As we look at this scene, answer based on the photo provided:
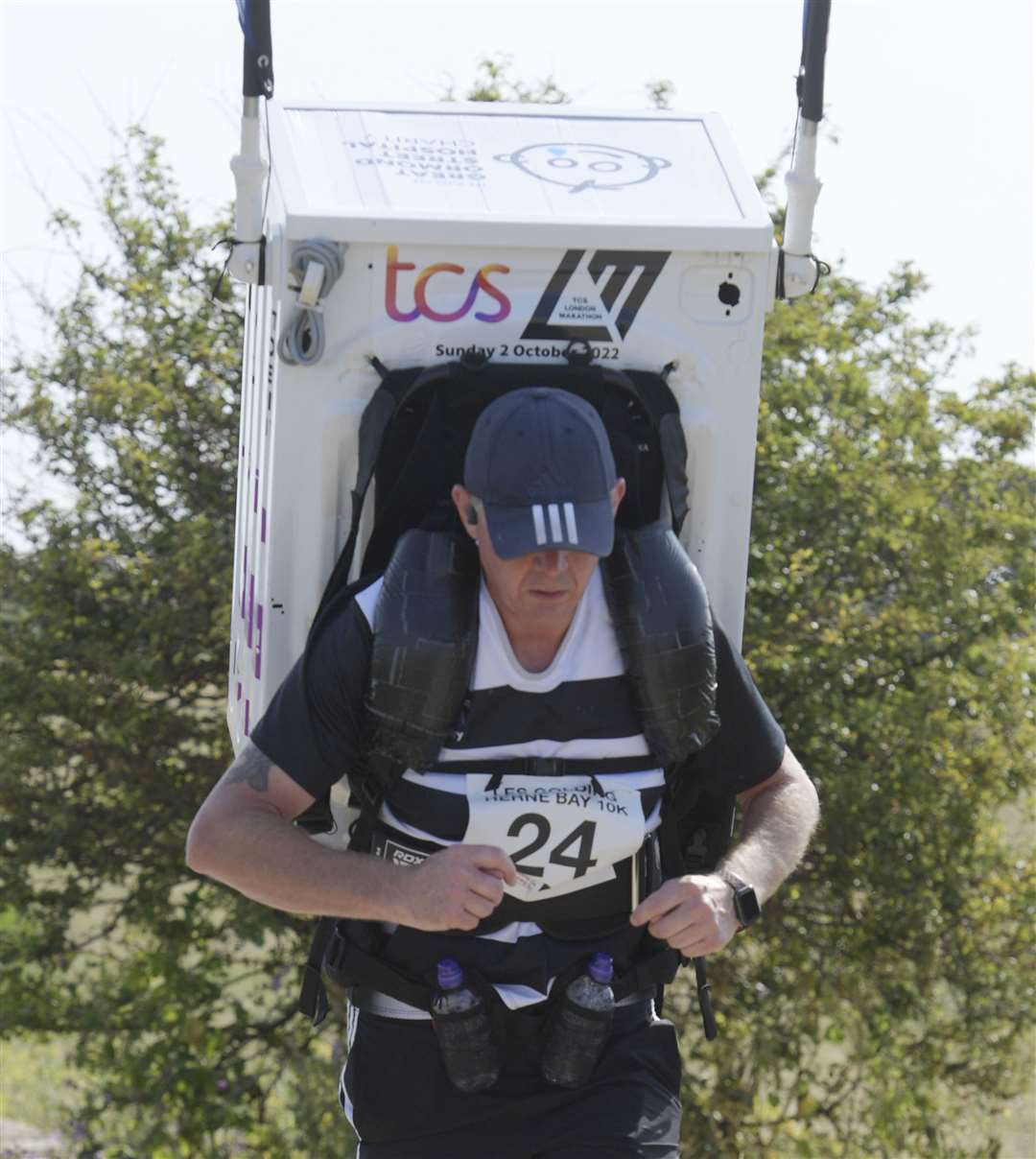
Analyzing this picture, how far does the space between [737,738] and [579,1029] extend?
0.55 m

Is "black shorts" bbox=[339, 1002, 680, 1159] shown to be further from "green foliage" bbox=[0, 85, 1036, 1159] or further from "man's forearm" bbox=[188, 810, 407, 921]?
"green foliage" bbox=[0, 85, 1036, 1159]

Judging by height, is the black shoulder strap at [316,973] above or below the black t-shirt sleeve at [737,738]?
below

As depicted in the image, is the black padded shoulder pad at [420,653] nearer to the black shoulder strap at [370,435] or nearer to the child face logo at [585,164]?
the black shoulder strap at [370,435]

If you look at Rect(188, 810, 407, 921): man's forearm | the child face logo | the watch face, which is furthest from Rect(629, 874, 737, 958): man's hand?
the child face logo

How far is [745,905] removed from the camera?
2.81 metres

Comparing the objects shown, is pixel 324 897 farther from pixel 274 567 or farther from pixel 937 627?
pixel 937 627

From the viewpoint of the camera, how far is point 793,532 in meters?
5.02

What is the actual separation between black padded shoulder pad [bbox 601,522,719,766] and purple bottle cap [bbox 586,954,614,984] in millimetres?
327

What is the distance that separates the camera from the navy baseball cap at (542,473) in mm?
2689

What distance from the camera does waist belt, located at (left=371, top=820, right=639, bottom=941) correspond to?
2801mm

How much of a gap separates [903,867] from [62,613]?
8.48 feet

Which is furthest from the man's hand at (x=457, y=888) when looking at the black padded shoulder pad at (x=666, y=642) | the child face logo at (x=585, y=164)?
the child face logo at (x=585, y=164)

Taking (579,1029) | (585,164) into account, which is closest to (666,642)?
(579,1029)

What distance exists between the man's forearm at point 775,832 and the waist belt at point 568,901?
0.16 m
